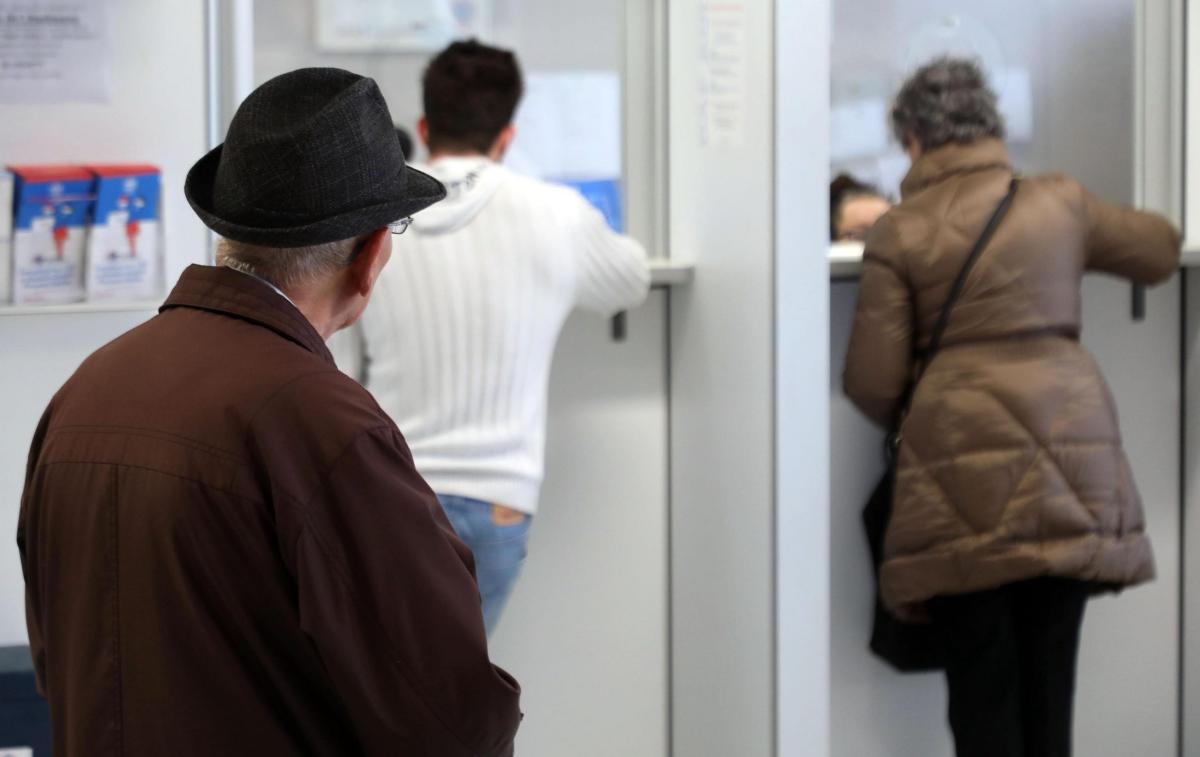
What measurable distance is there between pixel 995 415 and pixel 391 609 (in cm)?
158

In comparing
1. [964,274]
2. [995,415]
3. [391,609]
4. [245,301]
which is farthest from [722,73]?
[391,609]

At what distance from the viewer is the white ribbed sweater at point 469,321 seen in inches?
92.7

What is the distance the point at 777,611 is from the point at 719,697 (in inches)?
14.1

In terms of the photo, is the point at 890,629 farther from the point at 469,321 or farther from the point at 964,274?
the point at 469,321

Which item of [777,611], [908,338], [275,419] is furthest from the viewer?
[908,338]

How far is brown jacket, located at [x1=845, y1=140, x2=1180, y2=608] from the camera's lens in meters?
2.54

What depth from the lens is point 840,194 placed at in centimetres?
308

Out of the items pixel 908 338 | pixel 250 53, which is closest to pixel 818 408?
pixel 908 338

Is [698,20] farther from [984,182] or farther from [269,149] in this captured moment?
[269,149]

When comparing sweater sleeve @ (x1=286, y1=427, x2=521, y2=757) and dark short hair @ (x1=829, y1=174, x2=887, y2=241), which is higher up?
dark short hair @ (x1=829, y1=174, x2=887, y2=241)

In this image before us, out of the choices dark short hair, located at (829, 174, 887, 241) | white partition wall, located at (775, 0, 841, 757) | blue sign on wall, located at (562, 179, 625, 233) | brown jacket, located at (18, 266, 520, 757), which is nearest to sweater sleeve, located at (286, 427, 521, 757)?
brown jacket, located at (18, 266, 520, 757)

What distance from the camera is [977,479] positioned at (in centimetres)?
255

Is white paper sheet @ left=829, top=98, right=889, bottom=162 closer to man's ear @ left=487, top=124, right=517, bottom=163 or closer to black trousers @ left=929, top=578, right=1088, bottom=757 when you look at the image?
man's ear @ left=487, top=124, right=517, bottom=163

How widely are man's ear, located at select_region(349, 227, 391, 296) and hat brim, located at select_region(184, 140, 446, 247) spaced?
0.03 meters
